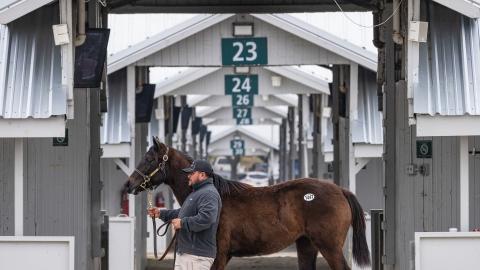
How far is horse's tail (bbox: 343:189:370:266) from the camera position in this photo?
51.0 ft

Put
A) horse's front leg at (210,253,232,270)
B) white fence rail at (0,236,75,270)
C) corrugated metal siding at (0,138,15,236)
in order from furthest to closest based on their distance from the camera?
corrugated metal siding at (0,138,15,236), white fence rail at (0,236,75,270), horse's front leg at (210,253,232,270)

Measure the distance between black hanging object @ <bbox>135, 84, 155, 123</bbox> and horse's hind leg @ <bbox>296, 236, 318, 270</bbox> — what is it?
394 inches

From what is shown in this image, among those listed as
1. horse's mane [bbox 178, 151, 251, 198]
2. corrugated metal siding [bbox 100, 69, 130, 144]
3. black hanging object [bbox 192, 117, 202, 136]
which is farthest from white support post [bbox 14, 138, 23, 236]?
black hanging object [bbox 192, 117, 202, 136]

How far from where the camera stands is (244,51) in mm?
24969

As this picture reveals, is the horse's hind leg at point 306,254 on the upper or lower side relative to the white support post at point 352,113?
lower

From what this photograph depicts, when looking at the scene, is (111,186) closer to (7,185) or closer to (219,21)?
(219,21)

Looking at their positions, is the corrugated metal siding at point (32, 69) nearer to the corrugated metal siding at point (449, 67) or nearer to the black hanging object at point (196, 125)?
the corrugated metal siding at point (449, 67)

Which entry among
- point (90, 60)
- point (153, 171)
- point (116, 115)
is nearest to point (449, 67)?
point (153, 171)

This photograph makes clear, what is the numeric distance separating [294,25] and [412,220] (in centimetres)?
888

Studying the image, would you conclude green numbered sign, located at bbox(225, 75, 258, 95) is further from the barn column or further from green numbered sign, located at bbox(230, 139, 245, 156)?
green numbered sign, located at bbox(230, 139, 245, 156)

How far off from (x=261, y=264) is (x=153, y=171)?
10600mm

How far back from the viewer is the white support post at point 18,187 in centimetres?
1569

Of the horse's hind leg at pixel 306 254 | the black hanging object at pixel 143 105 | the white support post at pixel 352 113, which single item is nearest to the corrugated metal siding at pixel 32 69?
the horse's hind leg at pixel 306 254

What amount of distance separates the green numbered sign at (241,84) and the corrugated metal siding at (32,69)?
46.5ft
